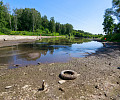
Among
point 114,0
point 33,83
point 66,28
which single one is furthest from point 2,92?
point 66,28

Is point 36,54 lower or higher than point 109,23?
lower

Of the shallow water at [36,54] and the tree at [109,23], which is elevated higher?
the tree at [109,23]

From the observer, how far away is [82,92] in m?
4.32

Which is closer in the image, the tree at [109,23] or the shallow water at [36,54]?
the shallow water at [36,54]

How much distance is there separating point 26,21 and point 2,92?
96347mm

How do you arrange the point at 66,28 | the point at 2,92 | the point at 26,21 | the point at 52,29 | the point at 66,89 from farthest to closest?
1. the point at 66,28
2. the point at 52,29
3. the point at 26,21
4. the point at 66,89
5. the point at 2,92

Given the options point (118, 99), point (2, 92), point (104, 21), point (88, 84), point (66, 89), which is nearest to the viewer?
point (118, 99)

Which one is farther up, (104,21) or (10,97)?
(104,21)

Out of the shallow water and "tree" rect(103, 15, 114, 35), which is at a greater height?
"tree" rect(103, 15, 114, 35)

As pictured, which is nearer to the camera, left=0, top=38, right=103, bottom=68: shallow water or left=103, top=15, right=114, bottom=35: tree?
left=0, top=38, right=103, bottom=68: shallow water

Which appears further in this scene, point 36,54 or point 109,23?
point 109,23

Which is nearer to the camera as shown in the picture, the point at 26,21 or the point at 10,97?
the point at 10,97

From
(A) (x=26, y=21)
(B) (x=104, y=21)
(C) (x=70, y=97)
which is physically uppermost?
(A) (x=26, y=21)

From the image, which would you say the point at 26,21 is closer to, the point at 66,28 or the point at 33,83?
the point at 66,28
